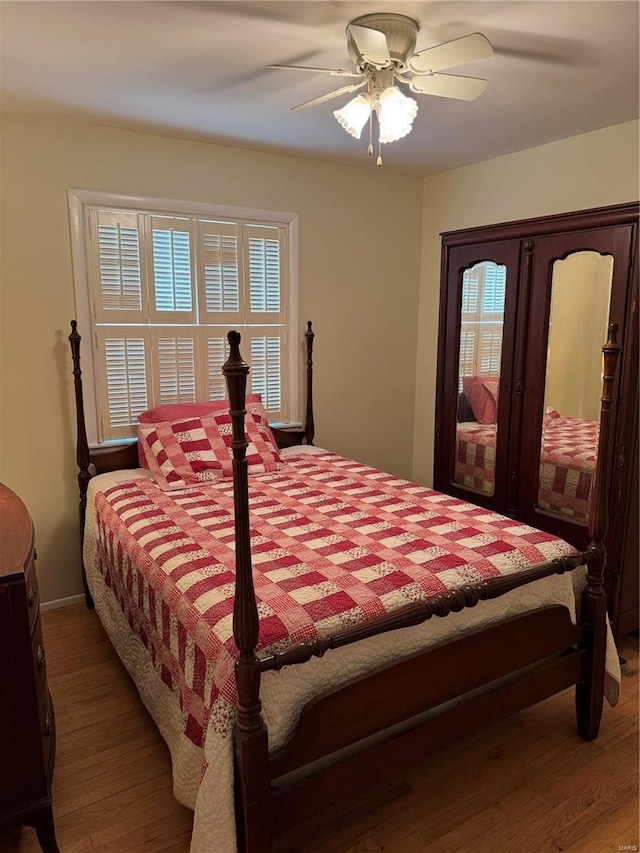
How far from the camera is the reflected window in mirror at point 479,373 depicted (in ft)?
10.8

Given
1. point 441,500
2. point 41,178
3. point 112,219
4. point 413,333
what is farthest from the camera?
point 413,333

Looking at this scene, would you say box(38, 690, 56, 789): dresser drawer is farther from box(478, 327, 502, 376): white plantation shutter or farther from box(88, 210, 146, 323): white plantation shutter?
box(478, 327, 502, 376): white plantation shutter

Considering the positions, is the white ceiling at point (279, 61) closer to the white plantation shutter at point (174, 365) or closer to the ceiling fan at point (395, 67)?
the ceiling fan at point (395, 67)

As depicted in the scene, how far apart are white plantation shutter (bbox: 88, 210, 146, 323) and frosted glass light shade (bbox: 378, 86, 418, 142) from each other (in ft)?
5.23

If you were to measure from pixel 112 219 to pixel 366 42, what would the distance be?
69.0 inches

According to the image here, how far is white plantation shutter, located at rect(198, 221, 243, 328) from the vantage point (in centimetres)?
322

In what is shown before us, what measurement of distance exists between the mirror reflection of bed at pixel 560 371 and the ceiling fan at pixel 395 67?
1.24 metres

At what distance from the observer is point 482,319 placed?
339 cm

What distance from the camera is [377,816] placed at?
6.04ft

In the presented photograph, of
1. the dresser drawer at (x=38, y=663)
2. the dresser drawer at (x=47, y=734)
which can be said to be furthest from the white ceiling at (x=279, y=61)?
the dresser drawer at (x=47, y=734)

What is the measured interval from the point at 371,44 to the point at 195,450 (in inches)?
76.5

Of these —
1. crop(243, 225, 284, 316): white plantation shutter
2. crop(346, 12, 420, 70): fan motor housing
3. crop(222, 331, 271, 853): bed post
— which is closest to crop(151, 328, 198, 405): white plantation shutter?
crop(243, 225, 284, 316): white plantation shutter

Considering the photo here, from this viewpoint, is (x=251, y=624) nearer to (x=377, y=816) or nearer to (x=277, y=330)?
(x=377, y=816)

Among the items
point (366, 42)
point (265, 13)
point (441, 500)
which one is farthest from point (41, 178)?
point (441, 500)
